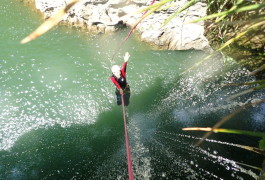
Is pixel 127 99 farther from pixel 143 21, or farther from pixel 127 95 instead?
pixel 143 21

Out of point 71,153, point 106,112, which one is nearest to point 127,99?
point 106,112

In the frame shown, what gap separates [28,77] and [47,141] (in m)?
2.47

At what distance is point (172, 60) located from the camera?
7.19 m

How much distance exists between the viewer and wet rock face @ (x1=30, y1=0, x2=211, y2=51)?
7.20m

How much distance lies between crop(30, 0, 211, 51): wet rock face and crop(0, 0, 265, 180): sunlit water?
33 cm

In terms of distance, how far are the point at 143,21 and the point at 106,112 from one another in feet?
12.3

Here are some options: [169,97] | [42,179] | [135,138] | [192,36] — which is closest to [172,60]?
[192,36]

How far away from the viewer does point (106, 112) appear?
5.99 m

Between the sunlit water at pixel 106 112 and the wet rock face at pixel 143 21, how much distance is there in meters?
0.33

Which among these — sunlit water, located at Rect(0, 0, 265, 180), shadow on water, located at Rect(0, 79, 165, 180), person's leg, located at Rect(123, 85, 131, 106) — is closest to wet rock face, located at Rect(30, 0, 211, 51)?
sunlit water, located at Rect(0, 0, 265, 180)

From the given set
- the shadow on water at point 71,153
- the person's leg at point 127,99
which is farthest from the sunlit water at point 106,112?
the person's leg at point 127,99

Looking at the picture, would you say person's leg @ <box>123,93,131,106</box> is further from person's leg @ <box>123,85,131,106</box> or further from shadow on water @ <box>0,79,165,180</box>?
shadow on water @ <box>0,79,165,180</box>

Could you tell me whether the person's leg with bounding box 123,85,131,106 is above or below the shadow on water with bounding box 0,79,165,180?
above

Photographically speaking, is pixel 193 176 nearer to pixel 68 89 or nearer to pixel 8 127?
pixel 68 89
